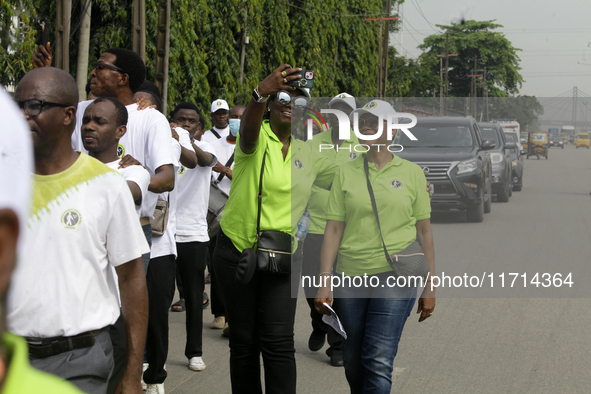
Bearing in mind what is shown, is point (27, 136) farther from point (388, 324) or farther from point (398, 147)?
point (398, 147)

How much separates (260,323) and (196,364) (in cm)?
158

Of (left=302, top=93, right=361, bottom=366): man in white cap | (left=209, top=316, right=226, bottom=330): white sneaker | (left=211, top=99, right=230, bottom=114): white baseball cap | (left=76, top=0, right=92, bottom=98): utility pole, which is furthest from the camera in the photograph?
(left=76, top=0, right=92, bottom=98): utility pole

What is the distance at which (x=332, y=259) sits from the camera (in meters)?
3.82

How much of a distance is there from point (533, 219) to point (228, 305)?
210cm

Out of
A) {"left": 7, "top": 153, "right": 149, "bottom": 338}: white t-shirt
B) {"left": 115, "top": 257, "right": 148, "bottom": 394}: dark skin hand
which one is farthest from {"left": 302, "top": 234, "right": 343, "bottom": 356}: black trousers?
{"left": 7, "top": 153, "right": 149, "bottom": 338}: white t-shirt

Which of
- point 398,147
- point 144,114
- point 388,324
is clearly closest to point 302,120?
point 398,147

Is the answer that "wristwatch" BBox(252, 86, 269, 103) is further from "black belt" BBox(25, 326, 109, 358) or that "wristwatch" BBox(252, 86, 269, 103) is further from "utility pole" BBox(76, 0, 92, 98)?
"utility pole" BBox(76, 0, 92, 98)

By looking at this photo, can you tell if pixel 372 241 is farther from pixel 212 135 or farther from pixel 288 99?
pixel 212 135

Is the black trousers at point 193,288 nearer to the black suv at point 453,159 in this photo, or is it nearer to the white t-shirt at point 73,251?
the black suv at point 453,159

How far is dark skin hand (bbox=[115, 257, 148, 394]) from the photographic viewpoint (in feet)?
8.20

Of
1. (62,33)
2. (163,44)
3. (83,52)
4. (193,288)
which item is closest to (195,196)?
(193,288)

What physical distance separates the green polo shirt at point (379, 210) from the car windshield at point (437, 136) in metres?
0.26

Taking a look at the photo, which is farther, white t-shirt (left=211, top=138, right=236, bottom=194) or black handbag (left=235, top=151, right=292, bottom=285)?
white t-shirt (left=211, top=138, right=236, bottom=194)

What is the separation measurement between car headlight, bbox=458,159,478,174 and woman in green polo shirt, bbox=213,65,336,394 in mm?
2114
